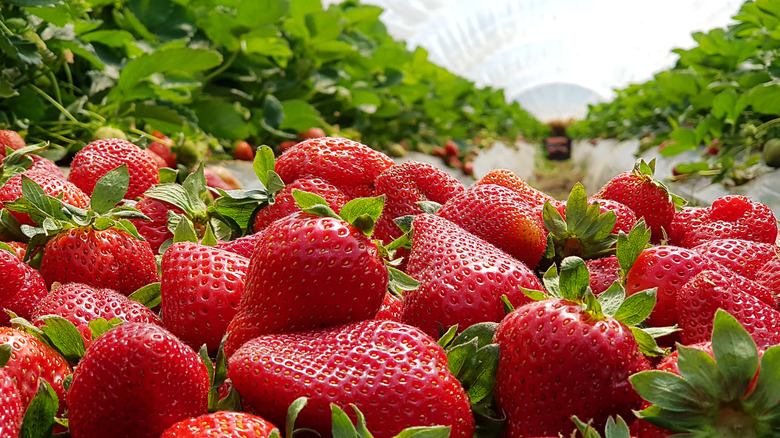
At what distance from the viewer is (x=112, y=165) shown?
120 centimetres

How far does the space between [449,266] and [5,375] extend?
409 millimetres

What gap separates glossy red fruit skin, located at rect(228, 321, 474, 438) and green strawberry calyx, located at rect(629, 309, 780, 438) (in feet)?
0.50

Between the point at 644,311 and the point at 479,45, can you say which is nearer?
the point at 644,311

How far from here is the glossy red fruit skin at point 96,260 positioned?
85 cm

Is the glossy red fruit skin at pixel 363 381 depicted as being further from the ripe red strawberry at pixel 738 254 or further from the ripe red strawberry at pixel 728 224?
the ripe red strawberry at pixel 728 224

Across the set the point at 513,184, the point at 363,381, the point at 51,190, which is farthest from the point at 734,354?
the point at 51,190

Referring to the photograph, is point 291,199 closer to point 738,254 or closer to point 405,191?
point 405,191

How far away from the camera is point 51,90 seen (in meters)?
2.86

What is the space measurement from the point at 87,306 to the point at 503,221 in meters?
0.47

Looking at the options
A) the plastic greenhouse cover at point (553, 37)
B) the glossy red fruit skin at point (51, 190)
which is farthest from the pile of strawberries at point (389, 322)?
the plastic greenhouse cover at point (553, 37)

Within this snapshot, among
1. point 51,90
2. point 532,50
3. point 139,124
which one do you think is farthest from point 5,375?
point 532,50

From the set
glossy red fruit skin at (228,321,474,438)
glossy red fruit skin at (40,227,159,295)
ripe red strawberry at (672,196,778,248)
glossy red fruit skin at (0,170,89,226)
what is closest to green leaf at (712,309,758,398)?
glossy red fruit skin at (228,321,474,438)

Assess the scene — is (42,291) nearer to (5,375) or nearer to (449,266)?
(5,375)

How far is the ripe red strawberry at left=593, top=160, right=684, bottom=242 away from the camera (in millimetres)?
951
